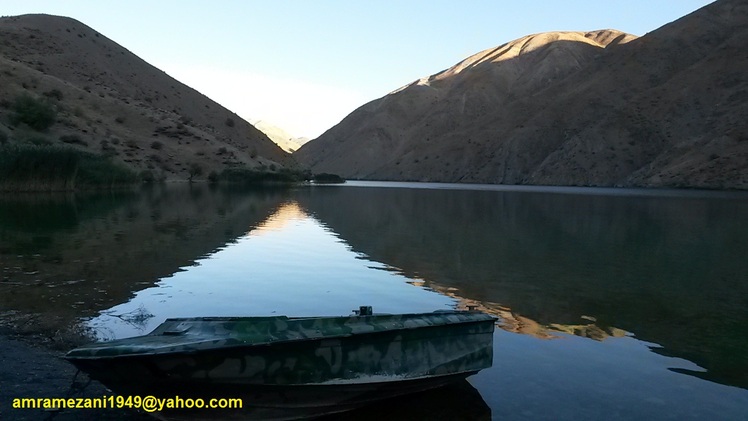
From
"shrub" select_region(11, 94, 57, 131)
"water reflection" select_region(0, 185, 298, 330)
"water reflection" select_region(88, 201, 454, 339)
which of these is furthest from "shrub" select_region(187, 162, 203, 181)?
"water reflection" select_region(88, 201, 454, 339)

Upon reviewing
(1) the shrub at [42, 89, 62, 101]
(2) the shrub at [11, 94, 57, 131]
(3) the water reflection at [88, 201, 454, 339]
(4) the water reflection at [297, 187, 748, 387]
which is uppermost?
(1) the shrub at [42, 89, 62, 101]

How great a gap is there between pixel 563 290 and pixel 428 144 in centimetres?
17896

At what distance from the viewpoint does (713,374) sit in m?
10.4

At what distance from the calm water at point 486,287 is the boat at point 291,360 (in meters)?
0.72

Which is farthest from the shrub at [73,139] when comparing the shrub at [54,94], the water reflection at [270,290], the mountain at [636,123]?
the mountain at [636,123]

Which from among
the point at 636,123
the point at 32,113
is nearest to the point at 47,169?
the point at 32,113

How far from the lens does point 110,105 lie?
306 feet

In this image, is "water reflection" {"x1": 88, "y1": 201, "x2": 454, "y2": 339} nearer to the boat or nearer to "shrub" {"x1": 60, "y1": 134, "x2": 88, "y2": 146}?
the boat

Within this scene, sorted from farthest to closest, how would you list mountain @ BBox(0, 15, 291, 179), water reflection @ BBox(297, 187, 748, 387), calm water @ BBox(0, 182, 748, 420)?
mountain @ BBox(0, 15, 291, 179) → water reflection @ BBox(297, 187, 748, 387) → calm water @ BBox(0, 182, 748, 420)

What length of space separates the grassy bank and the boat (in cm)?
4425

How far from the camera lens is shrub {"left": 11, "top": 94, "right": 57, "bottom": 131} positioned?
6731 centimetres

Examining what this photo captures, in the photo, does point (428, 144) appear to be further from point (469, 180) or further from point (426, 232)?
point (426, 232)

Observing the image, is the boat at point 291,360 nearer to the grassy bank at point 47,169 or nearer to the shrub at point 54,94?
the grassy bank at point 47,169

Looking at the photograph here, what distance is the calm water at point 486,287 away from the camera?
9.66m
